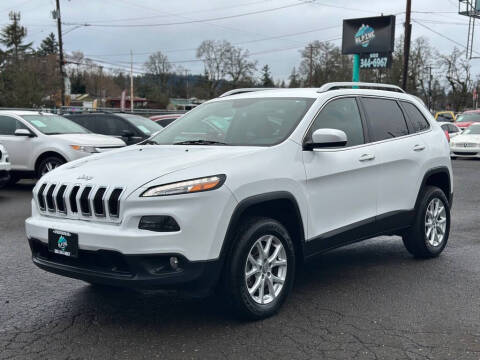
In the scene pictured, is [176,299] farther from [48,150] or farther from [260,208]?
[48,150]

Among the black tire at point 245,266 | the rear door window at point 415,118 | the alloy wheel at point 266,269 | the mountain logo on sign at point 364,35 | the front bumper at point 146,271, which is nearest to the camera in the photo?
the front bumper at point 146,271

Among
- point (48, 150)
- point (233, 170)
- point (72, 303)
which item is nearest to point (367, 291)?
point (233, 170)

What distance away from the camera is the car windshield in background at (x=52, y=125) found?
1205 cm

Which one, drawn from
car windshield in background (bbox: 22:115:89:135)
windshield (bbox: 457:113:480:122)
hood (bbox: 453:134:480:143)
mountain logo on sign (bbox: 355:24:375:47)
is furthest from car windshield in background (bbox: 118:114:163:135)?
windshield (bbox: 457:113:480:122)

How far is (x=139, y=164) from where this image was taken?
4211mm

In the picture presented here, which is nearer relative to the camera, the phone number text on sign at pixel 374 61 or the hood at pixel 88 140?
the hood at pixel 88 140

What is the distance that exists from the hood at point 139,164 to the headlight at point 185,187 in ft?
0.32

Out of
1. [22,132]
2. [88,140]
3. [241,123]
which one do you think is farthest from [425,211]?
[22,132]

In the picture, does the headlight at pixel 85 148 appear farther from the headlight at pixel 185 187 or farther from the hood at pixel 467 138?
the hood at pixel 467 138

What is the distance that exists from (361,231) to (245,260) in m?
1.59

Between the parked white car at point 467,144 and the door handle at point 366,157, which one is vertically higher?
the door handle at point 366,157

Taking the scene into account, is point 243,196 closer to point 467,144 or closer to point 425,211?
point 425,211

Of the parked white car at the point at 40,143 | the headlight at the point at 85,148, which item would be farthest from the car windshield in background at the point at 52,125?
the headlight at the point at 85,148

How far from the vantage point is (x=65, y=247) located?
3.98m
